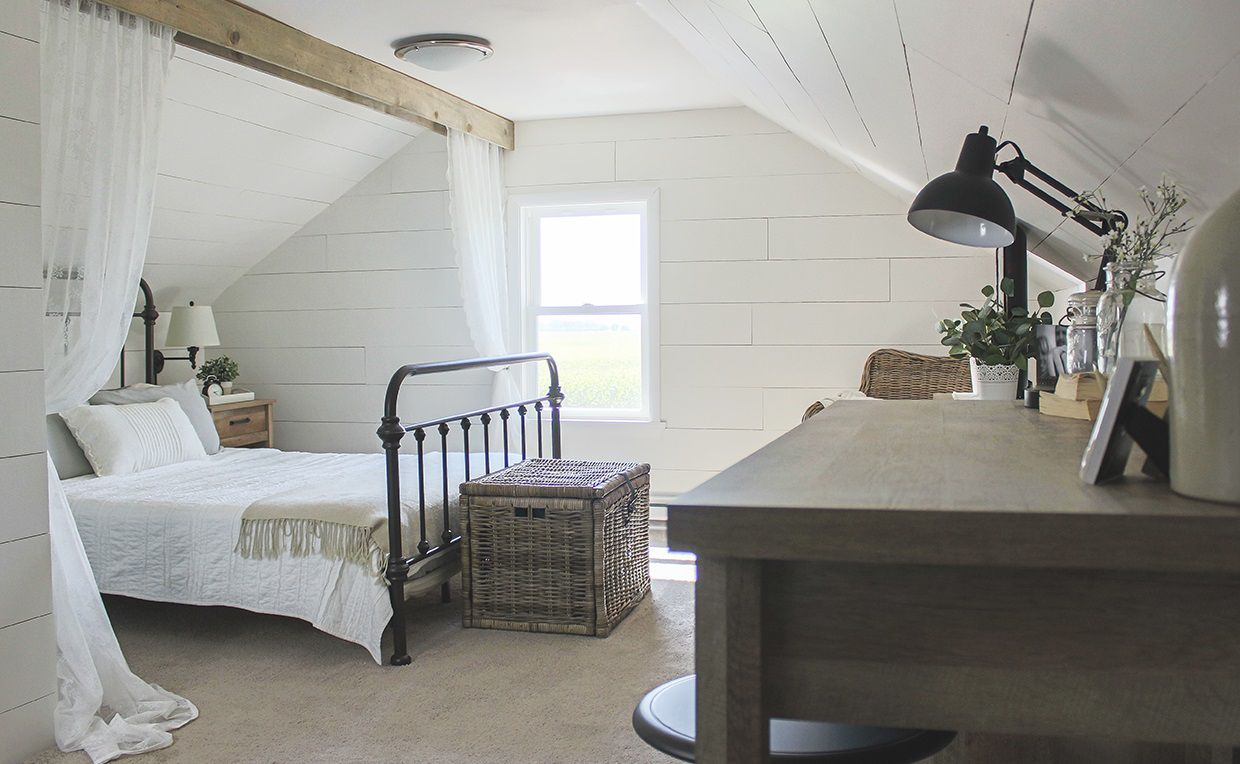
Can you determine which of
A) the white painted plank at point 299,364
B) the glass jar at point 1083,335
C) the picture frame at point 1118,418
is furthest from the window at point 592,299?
the picture frame at point 1118,418

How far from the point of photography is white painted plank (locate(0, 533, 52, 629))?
260 cm

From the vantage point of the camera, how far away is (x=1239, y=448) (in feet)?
2.61

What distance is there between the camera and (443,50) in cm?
418

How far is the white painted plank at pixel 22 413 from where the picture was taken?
2.62 metres

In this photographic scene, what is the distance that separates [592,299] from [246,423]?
82.5 inches

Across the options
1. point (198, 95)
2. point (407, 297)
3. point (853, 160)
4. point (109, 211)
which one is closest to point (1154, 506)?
point (109, 211)

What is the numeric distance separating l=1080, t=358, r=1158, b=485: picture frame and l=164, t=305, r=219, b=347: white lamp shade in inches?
208

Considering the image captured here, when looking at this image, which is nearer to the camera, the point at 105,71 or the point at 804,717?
the point at 804,717

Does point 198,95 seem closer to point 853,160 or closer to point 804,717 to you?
point 853,160

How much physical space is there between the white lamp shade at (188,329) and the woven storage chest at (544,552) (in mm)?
2557

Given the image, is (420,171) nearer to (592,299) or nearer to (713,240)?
(592,299)

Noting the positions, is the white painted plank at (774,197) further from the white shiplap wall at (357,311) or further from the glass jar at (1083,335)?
the glass jar at (1083,335)

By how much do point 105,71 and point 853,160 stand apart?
3091 mm

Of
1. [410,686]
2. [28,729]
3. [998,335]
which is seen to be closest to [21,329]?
[28,729]
